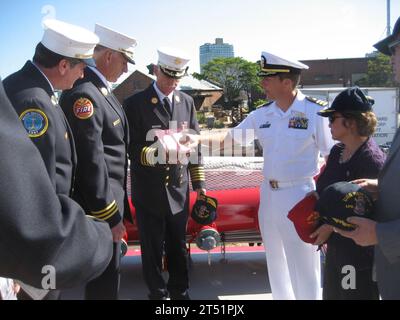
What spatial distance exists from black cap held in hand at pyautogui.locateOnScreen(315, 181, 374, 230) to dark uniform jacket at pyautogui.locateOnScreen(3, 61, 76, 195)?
1.16m

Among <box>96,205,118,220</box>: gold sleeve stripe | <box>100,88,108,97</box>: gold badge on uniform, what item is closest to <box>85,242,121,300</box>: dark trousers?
<box>96,205,118,220</box>: gold sleeve stripe

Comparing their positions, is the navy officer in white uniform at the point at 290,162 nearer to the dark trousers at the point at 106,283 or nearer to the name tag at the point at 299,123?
the name tag at the point at 299,123

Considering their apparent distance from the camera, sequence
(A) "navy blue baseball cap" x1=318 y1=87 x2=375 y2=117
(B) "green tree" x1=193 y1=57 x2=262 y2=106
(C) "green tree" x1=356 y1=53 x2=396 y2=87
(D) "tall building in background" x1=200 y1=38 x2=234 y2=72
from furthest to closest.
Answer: (D) "tall building in background" x1=200 y1=38 x2=234 y2=72 → (B) "green tree" x1=193 y1=57 x2=262 y2=106 → (C) "green tree" x1=356 y1=53 x2=396 y2=87 → (A) "navy blue baseball cap" x1=318 y1=87 x2=375 y2=117

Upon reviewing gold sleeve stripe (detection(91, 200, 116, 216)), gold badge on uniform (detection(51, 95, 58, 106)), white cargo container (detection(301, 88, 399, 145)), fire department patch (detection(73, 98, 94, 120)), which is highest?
white cargo container (detection(301, 88, 399, 145))

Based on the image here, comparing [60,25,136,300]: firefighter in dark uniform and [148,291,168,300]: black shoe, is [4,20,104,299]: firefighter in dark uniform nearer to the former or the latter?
[60,25,136,300]: firefighter in dark uniform

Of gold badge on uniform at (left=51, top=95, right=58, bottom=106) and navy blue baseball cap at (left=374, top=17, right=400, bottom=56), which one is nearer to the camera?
navy blue baseball cap at (left=374, top=17, right=400, bottom=56)

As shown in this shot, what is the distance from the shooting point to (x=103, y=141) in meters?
2.34

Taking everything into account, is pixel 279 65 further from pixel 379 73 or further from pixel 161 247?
pixel 379 73

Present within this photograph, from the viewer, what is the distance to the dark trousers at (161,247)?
3.00 m

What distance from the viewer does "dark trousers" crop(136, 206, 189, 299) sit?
300cm

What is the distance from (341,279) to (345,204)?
52 cm

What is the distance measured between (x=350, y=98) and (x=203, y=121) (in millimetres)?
33401

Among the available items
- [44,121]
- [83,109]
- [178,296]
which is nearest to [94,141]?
[83,109]
